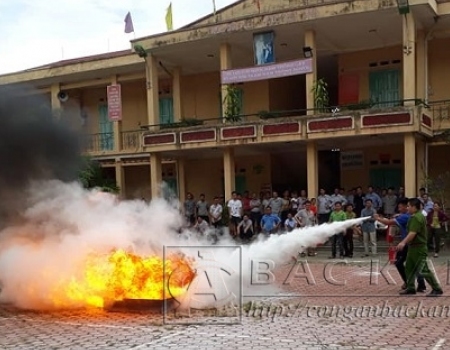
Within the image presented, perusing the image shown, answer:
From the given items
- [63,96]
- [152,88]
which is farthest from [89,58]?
[152,88]

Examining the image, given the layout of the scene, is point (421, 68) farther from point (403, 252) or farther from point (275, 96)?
point (403, 252)

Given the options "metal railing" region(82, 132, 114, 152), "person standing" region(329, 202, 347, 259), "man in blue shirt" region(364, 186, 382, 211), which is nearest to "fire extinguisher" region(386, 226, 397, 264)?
"person standing" region(329, 202, 347, 259)

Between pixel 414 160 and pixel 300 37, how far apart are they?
214 inches

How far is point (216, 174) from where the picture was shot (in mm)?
22953

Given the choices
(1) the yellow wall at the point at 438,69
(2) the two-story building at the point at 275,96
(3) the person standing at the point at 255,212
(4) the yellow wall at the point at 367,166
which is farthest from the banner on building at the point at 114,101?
(1) the yellow wall at the point at 438,69

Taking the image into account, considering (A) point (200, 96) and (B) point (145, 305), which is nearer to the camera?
(B) point (145, 305)

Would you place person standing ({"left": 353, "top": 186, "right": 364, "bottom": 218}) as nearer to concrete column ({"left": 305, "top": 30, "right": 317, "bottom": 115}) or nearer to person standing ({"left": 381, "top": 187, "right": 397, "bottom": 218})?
person standing ({"left": 381, "top": 187, "right": 397, "bottom": 218})

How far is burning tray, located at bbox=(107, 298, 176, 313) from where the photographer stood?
8.30 metres

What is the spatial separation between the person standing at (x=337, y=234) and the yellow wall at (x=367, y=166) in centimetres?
508

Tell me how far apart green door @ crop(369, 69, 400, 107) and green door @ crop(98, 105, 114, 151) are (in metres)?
10.7

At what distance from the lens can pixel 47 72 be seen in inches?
936

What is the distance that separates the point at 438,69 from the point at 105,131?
44.2 ft

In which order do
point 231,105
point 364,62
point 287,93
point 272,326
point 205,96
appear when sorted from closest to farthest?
point 272,326
point 231,105
point 364,62
point 205,96
point 287,93

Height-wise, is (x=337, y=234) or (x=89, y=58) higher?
(x=89, y=58)
